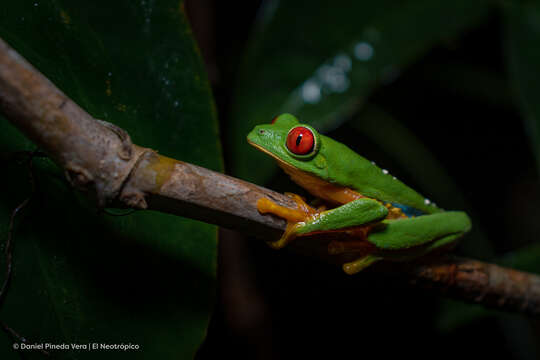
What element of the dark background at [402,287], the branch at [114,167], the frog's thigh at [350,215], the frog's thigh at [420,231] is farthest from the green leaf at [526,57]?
the branch at [114,167]

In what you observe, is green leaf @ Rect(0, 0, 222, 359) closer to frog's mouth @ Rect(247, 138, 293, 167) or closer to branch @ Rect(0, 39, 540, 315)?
branch @ Rect(0, 39, 540, 315)

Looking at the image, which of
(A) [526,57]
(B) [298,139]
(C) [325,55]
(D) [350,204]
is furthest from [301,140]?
(A) [526,57]

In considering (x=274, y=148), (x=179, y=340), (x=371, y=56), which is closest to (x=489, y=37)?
(x=371, y=56)

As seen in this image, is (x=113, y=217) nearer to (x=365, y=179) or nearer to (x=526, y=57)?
(x=365, y=179)

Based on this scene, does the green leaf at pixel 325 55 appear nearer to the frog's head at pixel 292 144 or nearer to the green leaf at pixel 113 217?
the frog's head at pixel 292 144

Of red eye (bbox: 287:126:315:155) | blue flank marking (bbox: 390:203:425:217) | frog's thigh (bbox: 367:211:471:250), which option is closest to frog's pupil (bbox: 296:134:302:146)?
red eye (bbox: 287:126:315:155)
